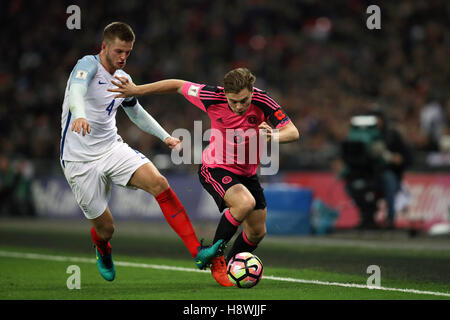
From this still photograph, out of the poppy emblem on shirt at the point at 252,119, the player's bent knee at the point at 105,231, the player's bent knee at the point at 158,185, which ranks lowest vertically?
the player's bent knee at the point at 105,231

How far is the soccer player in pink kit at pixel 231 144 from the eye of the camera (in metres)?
7.52

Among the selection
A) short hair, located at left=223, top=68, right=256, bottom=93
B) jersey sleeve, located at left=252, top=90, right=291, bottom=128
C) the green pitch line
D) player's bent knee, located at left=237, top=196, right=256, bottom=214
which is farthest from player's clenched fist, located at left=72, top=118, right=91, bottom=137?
the green pitch line

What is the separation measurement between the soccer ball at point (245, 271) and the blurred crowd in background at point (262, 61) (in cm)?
907

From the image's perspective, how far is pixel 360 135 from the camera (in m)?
14.7

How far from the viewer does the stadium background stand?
647 inches

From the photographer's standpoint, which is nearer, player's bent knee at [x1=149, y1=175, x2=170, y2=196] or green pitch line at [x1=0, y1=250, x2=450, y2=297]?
green pitch line at [x1=0, y1=250, x2=450, y2=297]

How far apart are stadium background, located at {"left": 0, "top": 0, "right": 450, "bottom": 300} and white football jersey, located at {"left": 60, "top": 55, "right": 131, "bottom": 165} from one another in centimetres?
401

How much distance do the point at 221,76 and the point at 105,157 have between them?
15.0 meters

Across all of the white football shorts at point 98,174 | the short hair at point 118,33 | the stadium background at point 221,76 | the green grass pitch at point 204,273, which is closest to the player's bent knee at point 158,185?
the white football shorts at point 98,174

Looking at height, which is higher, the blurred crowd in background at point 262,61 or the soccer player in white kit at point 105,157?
the blurred crowd in background at point 262,61

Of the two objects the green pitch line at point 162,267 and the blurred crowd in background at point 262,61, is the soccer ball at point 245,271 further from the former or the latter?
the blurred crowd in background at point 262,61

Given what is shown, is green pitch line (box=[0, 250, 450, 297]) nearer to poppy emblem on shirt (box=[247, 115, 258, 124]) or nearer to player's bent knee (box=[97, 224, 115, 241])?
player's bent knee (box=[97, 224, 115, 241])
